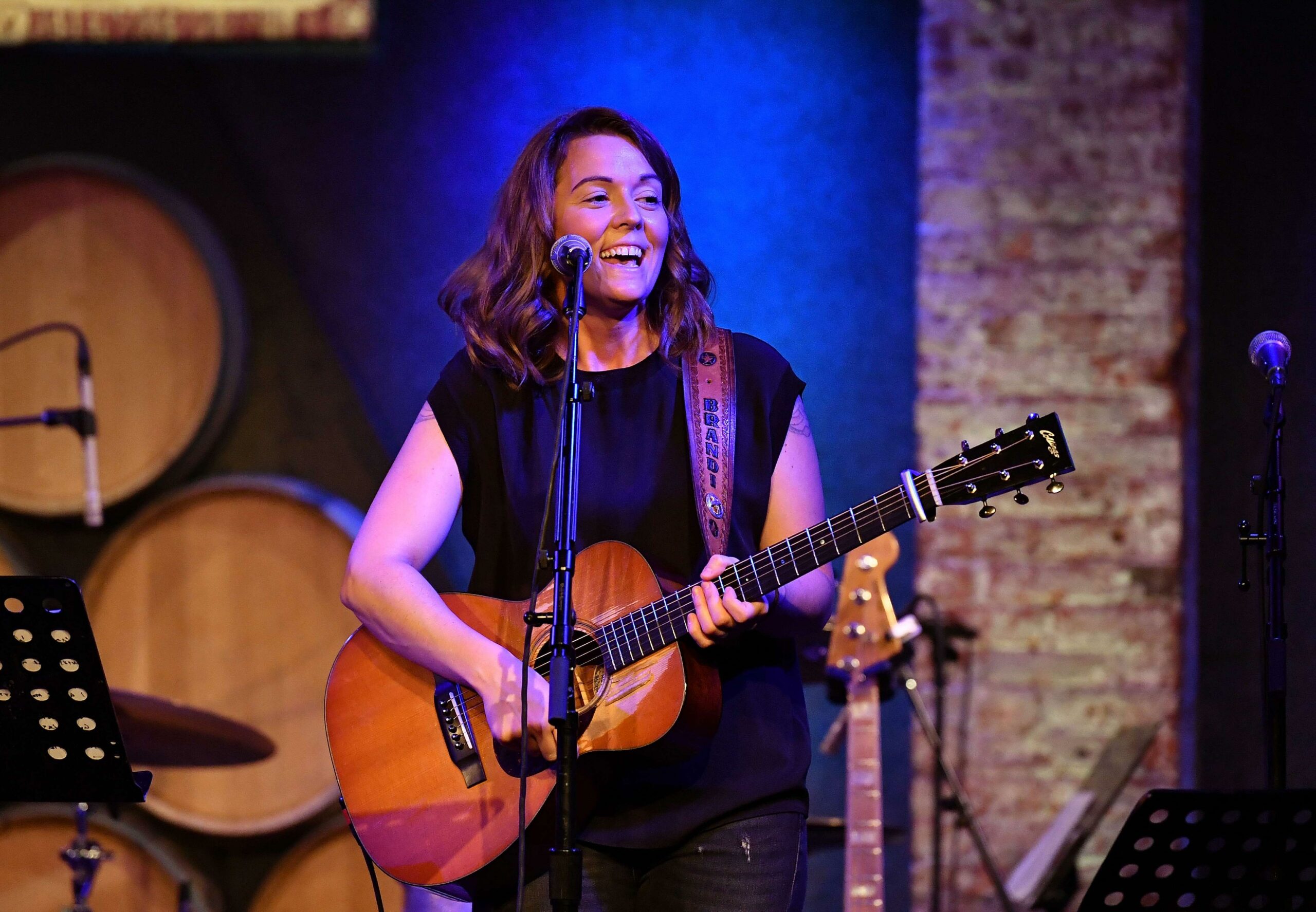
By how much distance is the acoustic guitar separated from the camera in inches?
82.4

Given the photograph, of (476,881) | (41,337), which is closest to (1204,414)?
(476,881)

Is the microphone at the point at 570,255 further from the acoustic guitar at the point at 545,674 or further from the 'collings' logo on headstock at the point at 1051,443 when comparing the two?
the 'collings' logo on headstock at the point at 1051,443

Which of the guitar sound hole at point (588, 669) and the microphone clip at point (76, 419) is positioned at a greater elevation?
the microphone clip at point (76, 419)

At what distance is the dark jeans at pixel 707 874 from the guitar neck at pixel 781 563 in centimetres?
31

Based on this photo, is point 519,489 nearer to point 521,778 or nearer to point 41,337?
point 521,778

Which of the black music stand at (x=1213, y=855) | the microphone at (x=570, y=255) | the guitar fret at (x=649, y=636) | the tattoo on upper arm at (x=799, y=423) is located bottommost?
the black music stand at (x=1213, y=855)

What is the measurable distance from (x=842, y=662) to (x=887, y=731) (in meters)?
0.70

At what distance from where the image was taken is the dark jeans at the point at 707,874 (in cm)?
205

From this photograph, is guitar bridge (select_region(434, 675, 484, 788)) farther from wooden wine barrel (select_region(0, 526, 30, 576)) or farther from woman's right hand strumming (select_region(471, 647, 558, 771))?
wooden wine barrel (select_region(0, 526, 30, 576))

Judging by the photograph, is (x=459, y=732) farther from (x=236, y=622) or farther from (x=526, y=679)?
(x=236, y=622)

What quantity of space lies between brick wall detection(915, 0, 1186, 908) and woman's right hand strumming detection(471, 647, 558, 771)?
5.83ft

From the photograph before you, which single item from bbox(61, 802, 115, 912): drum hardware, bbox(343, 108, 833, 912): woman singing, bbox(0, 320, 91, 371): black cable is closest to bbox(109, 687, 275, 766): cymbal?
bbox(61, 802, 115, 912): drum hardware

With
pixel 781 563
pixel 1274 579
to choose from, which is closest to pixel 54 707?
pixel 781 563

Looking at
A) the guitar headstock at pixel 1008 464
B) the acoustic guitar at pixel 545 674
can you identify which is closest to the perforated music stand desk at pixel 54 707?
the acoustic guitar at pixel 545 674
